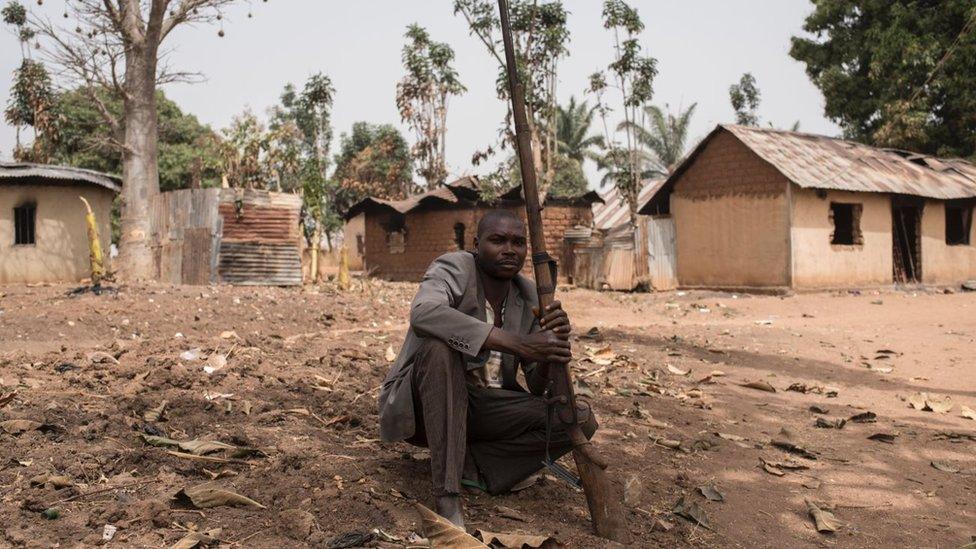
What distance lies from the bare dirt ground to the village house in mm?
8899

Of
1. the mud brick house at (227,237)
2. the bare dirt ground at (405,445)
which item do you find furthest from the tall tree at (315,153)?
the bare dirt ground at (405,445)

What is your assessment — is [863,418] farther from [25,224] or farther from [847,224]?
[25,224]

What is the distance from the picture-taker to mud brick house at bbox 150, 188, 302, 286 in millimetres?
14625

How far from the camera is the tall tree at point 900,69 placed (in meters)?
21.2

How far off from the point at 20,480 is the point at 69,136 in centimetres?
2629

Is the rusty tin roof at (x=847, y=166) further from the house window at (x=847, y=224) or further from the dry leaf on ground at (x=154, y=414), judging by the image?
the dry leaf on ground at (x=154, y=414)

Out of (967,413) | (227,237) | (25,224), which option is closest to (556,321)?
(967,413)

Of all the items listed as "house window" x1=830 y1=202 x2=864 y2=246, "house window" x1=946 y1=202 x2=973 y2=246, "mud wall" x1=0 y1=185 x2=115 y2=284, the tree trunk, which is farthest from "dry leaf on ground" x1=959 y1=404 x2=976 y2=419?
"house window" x1=946 y1=202 x2=973 y2=246

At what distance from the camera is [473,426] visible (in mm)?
3090

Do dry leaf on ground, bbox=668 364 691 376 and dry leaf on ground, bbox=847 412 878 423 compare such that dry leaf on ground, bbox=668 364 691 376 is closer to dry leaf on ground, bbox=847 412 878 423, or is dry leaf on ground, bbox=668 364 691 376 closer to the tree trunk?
dry leaf on ground, bbox=847 412 878 423

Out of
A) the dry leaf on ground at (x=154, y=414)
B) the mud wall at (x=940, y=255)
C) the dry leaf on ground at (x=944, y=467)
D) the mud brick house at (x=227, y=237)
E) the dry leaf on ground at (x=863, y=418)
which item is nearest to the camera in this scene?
the dry leaf on ground at (x=154, y=414)

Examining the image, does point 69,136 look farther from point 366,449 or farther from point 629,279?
point 366,449

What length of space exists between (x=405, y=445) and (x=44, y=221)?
1610 cm

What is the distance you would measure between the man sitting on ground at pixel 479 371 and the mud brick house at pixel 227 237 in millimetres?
12544
